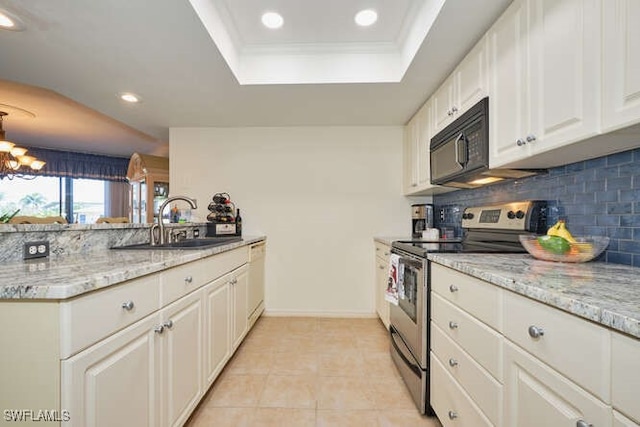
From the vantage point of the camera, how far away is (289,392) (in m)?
1.77

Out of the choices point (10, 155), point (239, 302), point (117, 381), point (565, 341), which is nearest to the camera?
point (565, 341)

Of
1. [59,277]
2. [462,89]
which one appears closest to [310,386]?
[59,277]

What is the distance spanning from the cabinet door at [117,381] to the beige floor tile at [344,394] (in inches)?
37.6

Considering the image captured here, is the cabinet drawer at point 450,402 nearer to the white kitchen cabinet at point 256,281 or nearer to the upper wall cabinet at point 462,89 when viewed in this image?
the upper wall cabinet at point 462,89

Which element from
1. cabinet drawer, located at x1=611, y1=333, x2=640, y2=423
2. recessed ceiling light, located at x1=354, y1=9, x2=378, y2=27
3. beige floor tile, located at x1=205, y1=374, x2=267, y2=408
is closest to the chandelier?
beige floor tile, located at x1=205, y1=374, x2=267, y2=408

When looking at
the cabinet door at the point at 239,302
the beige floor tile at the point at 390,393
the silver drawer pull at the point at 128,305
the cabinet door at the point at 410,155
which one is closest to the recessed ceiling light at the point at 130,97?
the cabinet door at the point at 239,302

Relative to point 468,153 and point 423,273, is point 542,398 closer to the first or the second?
point 423,273

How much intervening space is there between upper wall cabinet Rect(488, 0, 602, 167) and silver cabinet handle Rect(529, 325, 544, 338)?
71 cm

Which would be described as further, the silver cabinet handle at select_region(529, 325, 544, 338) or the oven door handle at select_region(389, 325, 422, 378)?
the oven door handle at select_region(389, 325, 422, 378)

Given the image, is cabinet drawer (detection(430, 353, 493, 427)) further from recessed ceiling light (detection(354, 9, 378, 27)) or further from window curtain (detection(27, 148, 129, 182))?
window curtain (detection(27, 148, 129, 182))

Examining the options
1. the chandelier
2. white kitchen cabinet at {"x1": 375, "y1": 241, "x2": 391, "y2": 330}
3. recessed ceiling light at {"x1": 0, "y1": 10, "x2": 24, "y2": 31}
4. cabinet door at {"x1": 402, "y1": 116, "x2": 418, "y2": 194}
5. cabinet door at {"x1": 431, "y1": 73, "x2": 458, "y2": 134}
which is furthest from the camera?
the chandelier

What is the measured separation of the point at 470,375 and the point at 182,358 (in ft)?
4.14

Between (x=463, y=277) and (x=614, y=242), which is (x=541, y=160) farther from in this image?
(x=463, y=277)

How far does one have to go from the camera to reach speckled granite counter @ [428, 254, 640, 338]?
0.58m
